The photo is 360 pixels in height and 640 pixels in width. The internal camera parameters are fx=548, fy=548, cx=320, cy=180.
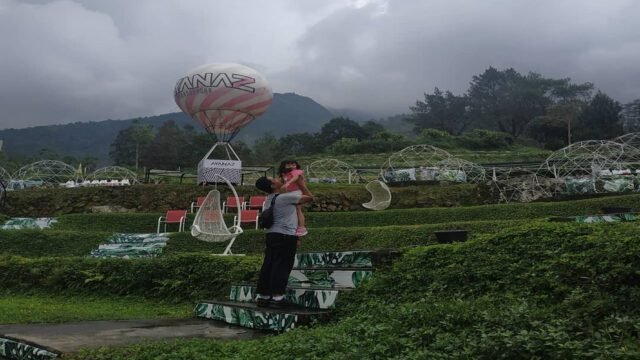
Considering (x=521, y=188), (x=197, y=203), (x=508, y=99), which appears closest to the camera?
(x=197, y=203)

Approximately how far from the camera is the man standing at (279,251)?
15.4 feet

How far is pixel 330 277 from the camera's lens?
509 cm

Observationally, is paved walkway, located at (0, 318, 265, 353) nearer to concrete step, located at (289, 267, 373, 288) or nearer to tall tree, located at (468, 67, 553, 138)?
concrete step, located at (289, 267, 373, 288)

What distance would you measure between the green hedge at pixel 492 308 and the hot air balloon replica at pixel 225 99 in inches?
474

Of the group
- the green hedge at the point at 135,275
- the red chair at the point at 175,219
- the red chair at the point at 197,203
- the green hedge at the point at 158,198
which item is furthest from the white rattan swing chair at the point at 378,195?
the green hedge at the point at 135,275

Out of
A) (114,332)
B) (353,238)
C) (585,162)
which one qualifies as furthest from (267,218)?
(585,162)

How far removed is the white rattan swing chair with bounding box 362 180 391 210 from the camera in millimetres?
18641

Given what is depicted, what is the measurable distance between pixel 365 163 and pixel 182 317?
45271mm

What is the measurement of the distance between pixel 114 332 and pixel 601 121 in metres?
61.6

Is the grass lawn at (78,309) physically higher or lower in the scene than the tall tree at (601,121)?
Answer: lower

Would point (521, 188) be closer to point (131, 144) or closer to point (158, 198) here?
point (158, 198)

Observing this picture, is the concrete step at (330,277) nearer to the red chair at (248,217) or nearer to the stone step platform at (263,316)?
the stone step platform at (263,316)

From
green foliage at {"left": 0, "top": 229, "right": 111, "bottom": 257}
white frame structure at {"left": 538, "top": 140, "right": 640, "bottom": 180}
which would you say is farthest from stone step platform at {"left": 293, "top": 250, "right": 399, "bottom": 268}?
white frame structure at {"left": 538, "top": 140, "right": 640, "bottom": 180}

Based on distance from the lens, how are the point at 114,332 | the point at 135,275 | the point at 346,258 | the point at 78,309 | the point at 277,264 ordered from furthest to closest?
the point at 135,275
the point at 78,309
the point at 346,258
the point at 277,264
the point at 114,332
